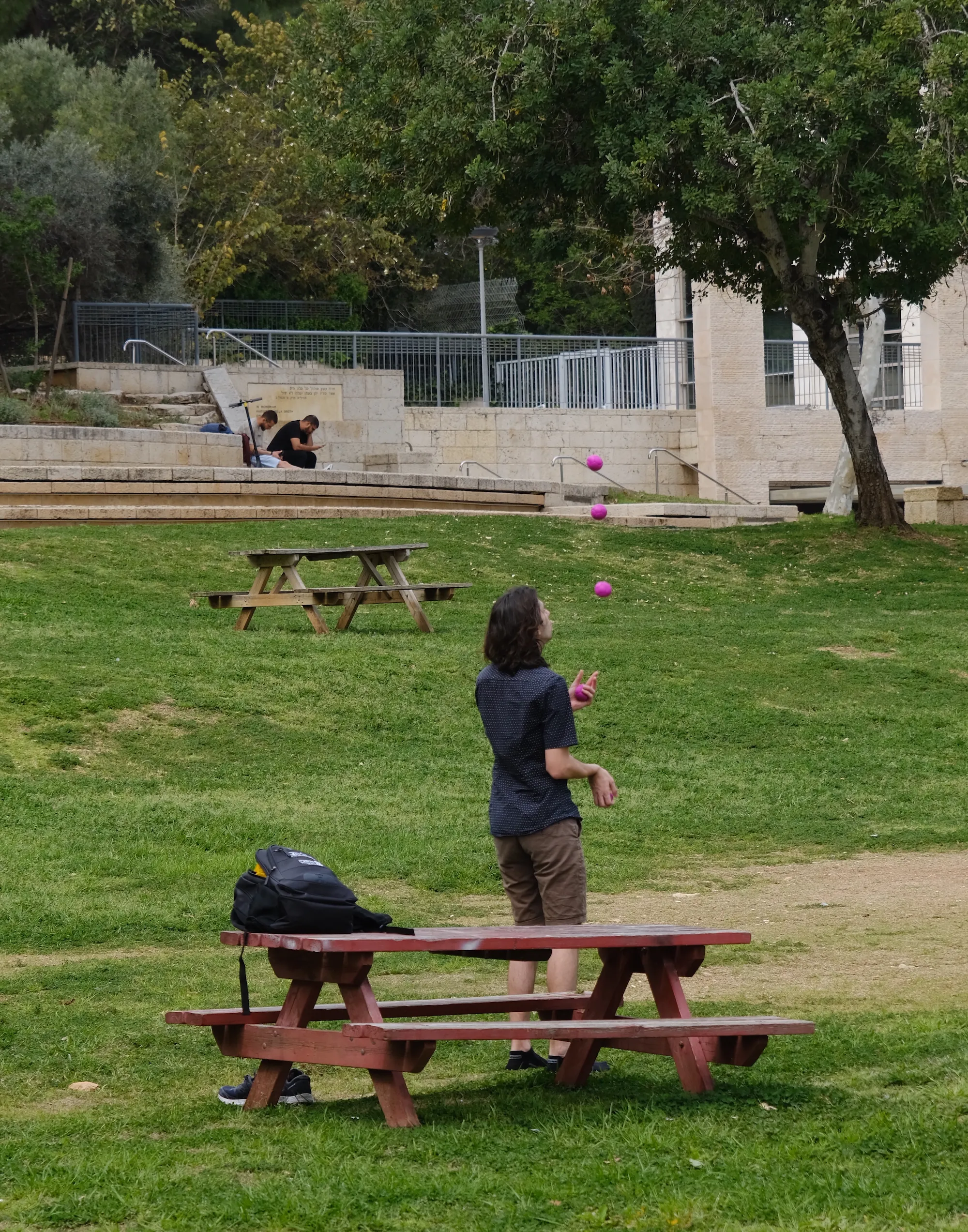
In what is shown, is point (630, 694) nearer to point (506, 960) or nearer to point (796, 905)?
point (796, 905)

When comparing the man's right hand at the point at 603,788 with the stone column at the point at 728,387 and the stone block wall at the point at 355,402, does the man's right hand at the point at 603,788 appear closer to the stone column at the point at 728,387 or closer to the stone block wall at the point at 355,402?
the stone block wall at the point at 355,402

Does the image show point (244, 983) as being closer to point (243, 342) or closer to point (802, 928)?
→ point (802, 928)

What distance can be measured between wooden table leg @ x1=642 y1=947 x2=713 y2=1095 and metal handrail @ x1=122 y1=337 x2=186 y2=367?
2660 centimetres

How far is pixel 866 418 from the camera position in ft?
72.3

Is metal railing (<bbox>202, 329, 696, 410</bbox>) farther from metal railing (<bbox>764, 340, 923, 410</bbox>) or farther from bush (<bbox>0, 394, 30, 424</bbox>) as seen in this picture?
bush (<bbox>0, 394, 30, 424</bbox>)

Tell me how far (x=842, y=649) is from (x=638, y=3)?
27.3 feet

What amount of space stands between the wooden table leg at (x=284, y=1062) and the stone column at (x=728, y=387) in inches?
1094

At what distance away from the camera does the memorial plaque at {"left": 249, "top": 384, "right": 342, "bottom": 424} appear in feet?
98.6

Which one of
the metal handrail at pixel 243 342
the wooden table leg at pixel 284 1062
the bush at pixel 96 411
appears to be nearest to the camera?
the wooden table leg at pixel 284 1062

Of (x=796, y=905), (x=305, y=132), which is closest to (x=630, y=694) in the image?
(x=796, y=905)

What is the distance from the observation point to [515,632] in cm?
559

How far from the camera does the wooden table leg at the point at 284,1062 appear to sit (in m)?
5.04

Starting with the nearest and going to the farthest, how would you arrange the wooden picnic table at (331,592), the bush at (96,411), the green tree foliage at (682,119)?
the wooden picnic table at (331,592) < the green tree foliage at (682,119) < the bush at (96,411)

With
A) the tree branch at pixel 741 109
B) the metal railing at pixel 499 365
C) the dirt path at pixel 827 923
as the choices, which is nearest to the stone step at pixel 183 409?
the metal railing at pixel 499 365
